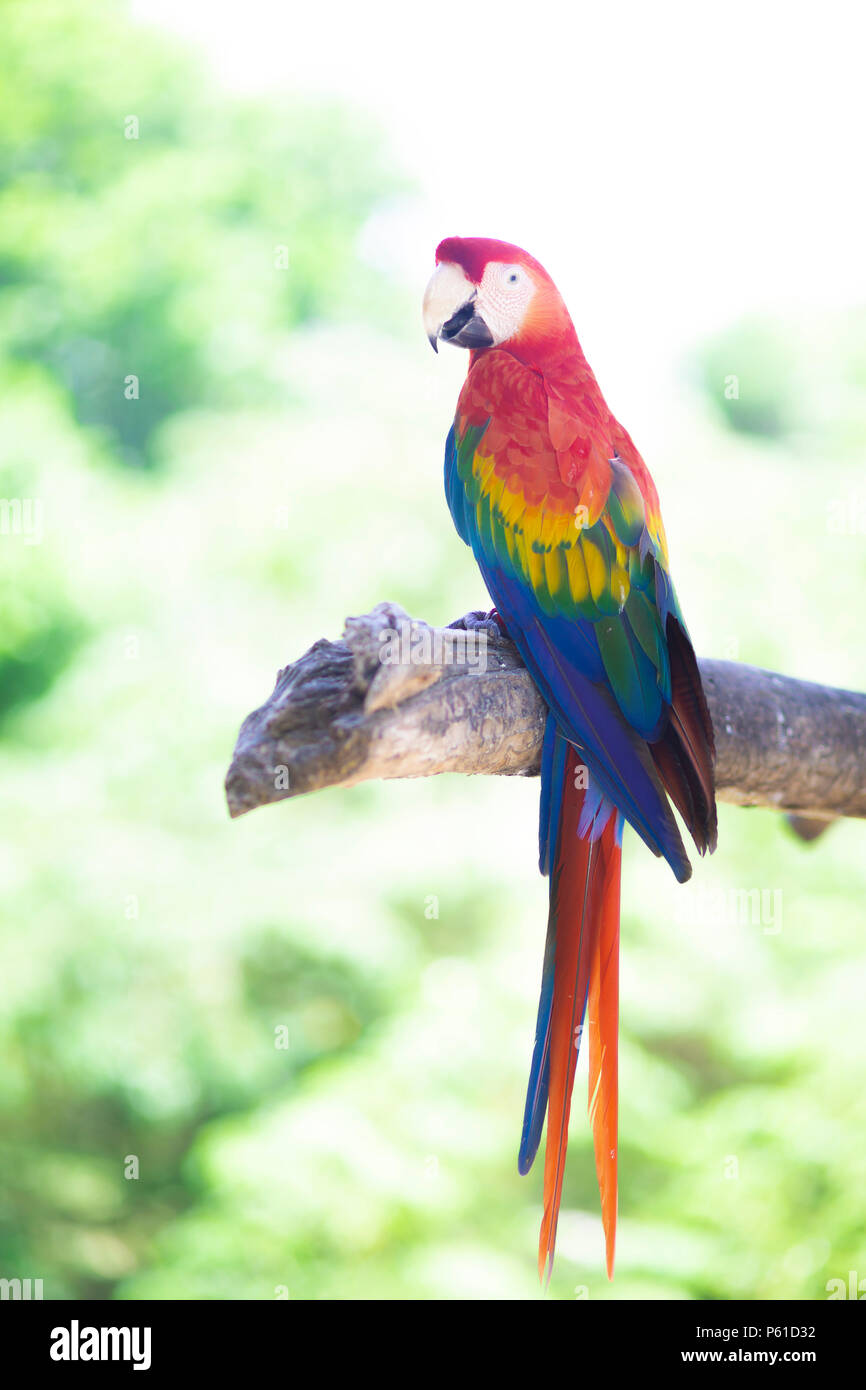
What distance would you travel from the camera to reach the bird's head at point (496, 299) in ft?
5.09

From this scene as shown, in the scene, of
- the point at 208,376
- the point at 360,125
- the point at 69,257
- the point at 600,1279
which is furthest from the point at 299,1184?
the point at 360,125

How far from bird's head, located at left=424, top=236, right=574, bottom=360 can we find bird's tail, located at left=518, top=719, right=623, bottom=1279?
0.58 meters

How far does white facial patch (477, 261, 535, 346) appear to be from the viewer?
1.55 meters

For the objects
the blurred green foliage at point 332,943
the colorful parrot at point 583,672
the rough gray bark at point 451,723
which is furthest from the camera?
the blurred green foliage at point 332,943

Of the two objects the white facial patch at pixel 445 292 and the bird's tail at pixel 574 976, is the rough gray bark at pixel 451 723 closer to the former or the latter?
the bird's tail at pixel 574 976

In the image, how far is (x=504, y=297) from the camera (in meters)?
1.56

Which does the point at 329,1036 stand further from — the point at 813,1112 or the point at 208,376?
the point at 208,376

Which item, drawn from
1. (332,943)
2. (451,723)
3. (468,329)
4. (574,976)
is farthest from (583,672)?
(332,943)

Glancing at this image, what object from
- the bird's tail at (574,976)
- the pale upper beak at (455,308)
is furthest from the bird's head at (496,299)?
the bird's tail at (574,976)

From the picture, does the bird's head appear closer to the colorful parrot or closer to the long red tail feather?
the colorful parrot

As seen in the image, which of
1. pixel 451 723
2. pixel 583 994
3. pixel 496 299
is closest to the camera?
pixel 451 723

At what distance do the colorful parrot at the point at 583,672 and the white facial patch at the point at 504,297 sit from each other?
64 millimetres

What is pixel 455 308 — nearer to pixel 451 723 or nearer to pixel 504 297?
pixel 504 297

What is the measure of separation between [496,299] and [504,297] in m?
0.01
